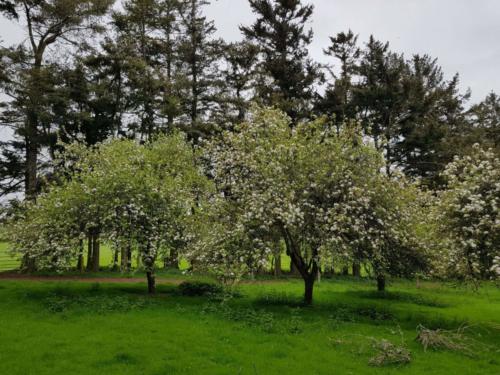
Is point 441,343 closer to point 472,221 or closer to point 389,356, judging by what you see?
point 389,356

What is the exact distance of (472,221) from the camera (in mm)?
16578

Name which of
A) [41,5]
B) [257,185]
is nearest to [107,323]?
[257,185]

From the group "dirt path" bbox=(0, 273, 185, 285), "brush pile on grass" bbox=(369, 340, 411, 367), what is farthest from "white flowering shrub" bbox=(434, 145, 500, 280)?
"dirt path" bbox=(0, 273, 185, 285)

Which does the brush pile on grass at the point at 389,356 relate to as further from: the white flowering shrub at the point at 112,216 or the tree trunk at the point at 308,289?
the white flowering shrub at the point at 112,216

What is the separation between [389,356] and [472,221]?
658 centimetres

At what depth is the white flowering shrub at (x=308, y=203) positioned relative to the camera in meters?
18.7

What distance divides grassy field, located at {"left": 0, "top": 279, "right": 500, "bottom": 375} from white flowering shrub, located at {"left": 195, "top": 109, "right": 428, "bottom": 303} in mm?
2769

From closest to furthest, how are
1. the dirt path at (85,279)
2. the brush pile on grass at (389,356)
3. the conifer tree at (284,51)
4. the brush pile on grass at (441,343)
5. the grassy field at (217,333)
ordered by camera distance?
the grassy field at (217,333) < the brush pile on grass at (389,356) < the brush pile on grass at (441,343) < the dirt path at (85,279) < the conifer tree at (284,51)

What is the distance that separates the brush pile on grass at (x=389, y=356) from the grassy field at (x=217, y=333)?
0.81 ft

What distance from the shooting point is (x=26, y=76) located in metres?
33.1

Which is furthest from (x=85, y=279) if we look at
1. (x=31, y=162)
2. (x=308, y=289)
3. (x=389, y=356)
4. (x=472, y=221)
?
(x=472, y=221)

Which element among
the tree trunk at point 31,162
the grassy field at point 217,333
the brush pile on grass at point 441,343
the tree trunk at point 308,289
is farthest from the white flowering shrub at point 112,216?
the brush pile on grass at point 441,343

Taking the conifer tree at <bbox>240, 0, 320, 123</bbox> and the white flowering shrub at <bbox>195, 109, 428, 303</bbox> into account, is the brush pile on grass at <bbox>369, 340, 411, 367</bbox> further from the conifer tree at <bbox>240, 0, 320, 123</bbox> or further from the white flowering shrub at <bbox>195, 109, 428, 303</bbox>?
the conifer tree at <bbox>240, 0, 320, 123</bbox>

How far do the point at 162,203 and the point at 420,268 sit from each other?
45.7 ft
